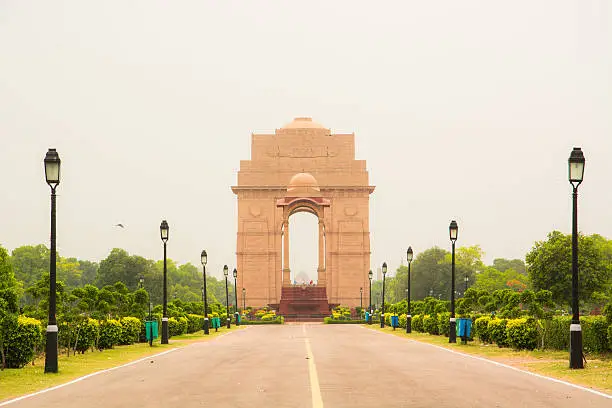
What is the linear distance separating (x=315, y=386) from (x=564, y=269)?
220 feet

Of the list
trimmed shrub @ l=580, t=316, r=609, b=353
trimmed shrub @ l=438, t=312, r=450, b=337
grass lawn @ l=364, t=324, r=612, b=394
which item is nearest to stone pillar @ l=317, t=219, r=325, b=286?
trimmed shrub @ l=438, t=312, r=450, b=337

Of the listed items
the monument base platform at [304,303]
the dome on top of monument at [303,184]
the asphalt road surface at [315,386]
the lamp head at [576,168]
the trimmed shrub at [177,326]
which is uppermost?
the dome on top of monument at [303,184]

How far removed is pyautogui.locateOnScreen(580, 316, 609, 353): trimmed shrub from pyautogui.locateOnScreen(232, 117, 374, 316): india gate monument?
85963 mm

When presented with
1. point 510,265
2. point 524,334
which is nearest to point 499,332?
point 524,334

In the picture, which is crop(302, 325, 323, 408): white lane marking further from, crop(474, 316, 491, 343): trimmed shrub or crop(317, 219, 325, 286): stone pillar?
crop(317, 219, 325, 286): stone pillar

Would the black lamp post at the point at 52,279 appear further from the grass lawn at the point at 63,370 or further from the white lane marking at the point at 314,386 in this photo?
the white lane marking at the point at 314,386

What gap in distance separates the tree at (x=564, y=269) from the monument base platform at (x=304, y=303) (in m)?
24.4

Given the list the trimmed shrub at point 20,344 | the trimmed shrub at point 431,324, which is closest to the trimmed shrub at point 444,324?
the trimmed shrub at point 431,324

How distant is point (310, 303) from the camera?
101 m

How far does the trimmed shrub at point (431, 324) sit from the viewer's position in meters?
47.0

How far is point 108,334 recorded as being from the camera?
108ft

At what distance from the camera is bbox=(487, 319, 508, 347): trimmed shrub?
32812mm

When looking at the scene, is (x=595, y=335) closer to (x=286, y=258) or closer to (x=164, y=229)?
(x=164, y=229)

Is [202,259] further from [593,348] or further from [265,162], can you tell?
[265,162]
